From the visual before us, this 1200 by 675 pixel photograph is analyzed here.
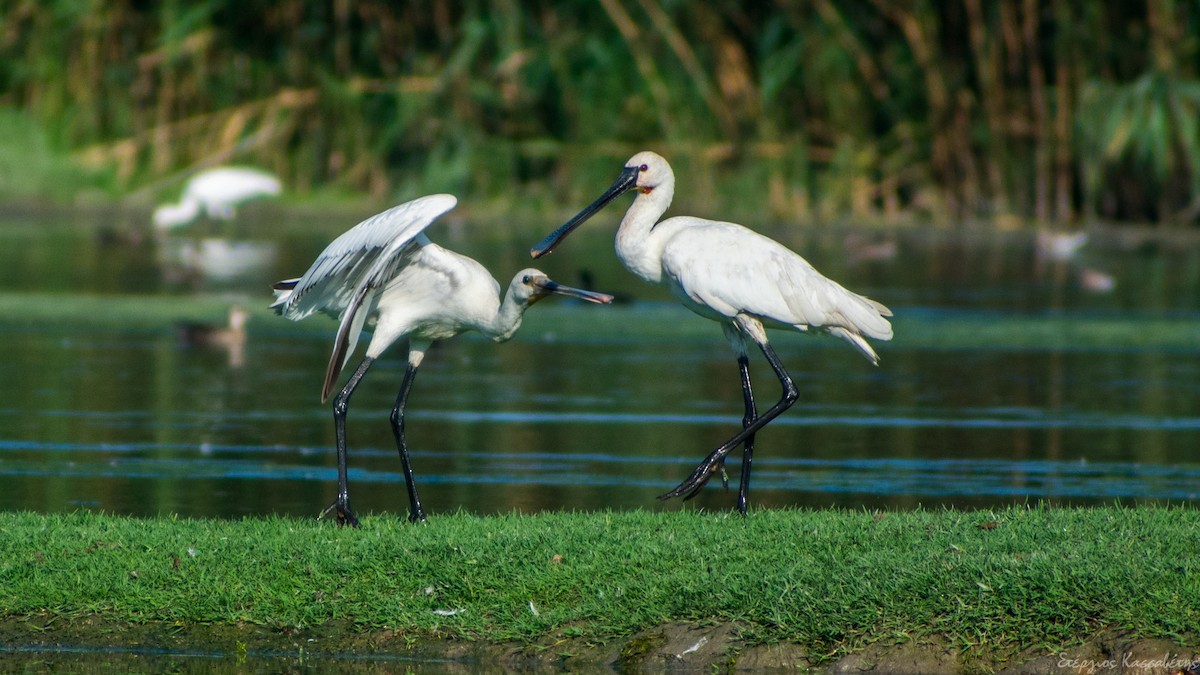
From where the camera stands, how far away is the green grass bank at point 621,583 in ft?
18.6

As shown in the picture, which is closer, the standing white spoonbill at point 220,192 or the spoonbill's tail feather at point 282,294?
the spoonbill's tail feather at point 282,294

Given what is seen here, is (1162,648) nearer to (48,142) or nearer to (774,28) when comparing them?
(774,28)

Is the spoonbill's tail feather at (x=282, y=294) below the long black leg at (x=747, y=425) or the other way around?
the other way around

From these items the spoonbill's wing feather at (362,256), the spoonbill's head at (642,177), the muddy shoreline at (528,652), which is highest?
the spoonbill's head at (642,177)

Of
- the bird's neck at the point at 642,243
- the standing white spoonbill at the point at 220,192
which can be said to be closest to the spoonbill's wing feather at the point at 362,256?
the bird's neck at the point at 642,243

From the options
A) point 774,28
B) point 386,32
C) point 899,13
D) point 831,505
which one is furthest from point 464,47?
point 831,505

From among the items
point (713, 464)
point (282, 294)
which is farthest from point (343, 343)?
point (713, 464)

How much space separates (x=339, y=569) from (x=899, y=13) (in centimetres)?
1909

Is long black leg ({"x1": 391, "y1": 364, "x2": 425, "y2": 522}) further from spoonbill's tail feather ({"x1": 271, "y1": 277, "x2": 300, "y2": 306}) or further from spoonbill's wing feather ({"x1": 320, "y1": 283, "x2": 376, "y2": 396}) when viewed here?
spoonbill's tail feather ({"x1": 271, "y1": 277, "x2": 300, "y2": 306})

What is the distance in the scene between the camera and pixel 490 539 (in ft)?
20.9

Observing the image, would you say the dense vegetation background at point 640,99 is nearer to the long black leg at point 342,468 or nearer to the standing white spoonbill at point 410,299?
the standing white spoonbill at point 410,299

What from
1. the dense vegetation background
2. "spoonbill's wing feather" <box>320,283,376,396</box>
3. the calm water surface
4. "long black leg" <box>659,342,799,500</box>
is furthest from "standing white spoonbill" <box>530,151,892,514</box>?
the dense vegetation background

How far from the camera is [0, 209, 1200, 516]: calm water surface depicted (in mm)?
8414

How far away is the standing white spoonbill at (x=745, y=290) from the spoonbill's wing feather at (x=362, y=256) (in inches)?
43.0
